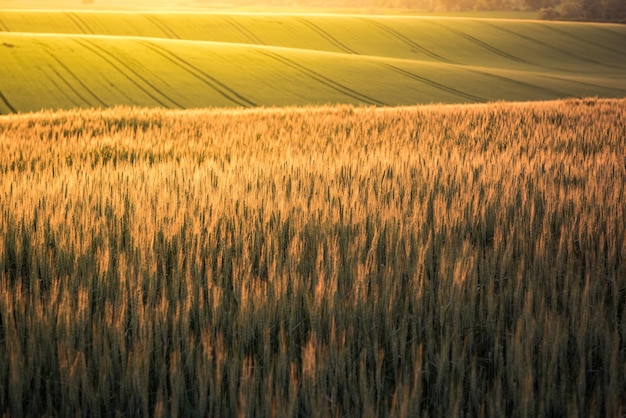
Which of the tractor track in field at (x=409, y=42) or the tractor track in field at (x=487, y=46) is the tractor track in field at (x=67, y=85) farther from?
the tractor track in field at (x=487, y=46)

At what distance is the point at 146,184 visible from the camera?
194 inches

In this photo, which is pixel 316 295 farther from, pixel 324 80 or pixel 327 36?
pixel 327 36

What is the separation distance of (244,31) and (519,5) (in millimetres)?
55831

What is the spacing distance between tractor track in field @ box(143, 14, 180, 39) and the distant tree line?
42.6 metres

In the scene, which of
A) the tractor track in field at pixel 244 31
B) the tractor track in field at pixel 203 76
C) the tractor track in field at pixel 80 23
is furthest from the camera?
the tractor track in field at pixel 244 31

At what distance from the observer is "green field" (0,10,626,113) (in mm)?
28016

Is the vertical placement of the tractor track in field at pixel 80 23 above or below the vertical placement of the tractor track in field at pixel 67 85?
above

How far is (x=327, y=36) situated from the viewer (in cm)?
4978

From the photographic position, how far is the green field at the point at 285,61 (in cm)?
2802

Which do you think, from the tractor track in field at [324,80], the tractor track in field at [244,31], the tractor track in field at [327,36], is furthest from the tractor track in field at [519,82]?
the tractor track in field at [244,31]

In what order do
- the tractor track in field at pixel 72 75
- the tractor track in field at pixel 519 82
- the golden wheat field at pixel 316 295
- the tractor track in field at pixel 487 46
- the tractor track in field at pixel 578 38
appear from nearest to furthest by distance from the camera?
the golden wheat field at pixel 316 295, the tractor track in field at pixel 72 75, the tractor track in field at pixel 519 82, the tractor track in field at pixel 487 46, the tractor track in field at pixel 578 38

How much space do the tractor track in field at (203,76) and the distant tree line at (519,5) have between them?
49697 millimetres

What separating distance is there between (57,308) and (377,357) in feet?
4.30

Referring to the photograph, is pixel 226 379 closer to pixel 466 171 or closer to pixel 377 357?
pixel 377 357
